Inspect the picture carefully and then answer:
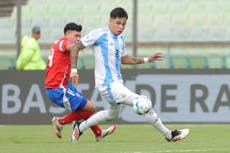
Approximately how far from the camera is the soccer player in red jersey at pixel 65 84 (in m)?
13.9

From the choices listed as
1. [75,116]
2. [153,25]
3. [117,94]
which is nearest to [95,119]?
[117,94]

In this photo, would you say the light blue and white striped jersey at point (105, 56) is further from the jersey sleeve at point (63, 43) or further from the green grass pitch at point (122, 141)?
the jersey sleeve at point (63, 43)

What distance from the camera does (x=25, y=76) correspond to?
1891 cm

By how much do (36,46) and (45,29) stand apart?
435mm

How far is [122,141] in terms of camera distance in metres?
13.4

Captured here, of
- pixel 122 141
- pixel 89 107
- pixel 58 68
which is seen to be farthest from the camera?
pixel 58 68

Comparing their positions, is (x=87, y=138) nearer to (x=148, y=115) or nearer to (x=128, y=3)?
(x=148, y=115)

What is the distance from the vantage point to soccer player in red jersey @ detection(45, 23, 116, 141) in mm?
13883

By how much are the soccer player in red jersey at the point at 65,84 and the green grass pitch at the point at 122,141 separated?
1.18 ft

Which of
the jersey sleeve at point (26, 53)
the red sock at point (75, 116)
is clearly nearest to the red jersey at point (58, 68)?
the red sock at point (75, 116)

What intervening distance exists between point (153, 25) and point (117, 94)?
24.0 ft

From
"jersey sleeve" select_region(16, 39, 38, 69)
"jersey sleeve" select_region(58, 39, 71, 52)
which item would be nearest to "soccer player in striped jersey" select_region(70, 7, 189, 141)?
"jersey sleeve" select_region(58, 39, 71, 52)

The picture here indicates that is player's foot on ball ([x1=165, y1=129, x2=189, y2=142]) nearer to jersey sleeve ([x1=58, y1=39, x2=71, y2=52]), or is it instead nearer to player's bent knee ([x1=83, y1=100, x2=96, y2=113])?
player's bent knee ([x1=83, y1=100, x2=96, y2=113])

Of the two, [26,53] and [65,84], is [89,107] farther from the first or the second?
[26,53]
